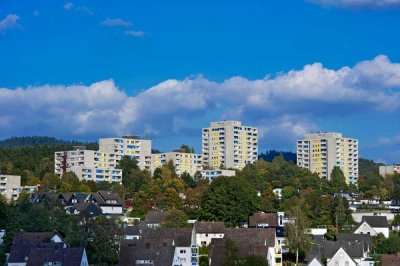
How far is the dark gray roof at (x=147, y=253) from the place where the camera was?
61.8m

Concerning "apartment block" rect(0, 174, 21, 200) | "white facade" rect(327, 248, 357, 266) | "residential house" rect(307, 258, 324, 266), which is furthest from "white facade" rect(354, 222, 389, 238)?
"apartment block" rect(0, 174, 21, 200)

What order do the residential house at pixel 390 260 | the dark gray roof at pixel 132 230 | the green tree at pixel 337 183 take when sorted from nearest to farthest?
1. the residential house at pixel 390 260
2. the dark gray roof at pixel 132 230
3. the green tree at pixel 337 183

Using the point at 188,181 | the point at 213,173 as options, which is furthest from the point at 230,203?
the point at 213,173

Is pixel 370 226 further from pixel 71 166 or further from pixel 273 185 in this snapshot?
pixel 71 166

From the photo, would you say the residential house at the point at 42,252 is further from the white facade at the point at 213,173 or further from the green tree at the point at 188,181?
the white facade at the point at 213,173

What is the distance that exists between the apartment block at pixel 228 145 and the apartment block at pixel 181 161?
4.34 metres

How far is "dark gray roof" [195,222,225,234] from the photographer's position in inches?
2768

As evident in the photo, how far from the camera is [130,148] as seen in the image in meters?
123

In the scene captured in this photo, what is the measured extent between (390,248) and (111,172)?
166 feet

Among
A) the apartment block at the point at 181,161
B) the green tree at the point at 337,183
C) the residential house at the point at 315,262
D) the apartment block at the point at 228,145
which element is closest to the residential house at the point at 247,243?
the residential house at the point at 315,262

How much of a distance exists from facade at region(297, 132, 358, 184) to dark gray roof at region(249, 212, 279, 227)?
55.1m

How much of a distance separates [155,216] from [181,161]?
141 feet

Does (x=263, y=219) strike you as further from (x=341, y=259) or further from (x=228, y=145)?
(x=228, y=145)

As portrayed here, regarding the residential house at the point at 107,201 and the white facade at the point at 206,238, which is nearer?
the white facade at the point at 206,238
